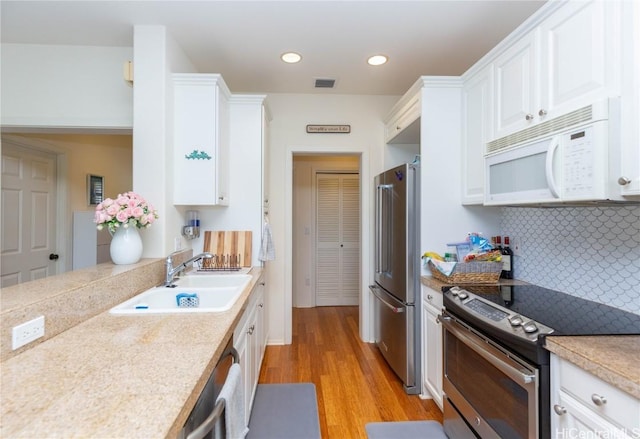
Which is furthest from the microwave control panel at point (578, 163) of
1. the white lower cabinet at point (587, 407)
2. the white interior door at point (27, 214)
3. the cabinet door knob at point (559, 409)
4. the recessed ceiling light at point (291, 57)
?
the white interior door at point (27, 214)

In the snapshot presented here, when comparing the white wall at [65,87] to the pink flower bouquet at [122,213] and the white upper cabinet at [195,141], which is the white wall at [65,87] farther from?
the pink flower bouquet at [122,213]

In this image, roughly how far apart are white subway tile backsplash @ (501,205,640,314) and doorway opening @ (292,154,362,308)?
2.60 meters

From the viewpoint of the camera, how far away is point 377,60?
2568 millimetres

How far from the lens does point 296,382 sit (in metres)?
2.46

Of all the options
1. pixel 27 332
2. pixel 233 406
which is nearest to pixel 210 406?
pixel 233 406

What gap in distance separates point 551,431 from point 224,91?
2.77 metres

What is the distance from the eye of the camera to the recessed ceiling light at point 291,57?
247 centimetres

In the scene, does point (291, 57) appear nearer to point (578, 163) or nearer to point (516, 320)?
point (578, 163)

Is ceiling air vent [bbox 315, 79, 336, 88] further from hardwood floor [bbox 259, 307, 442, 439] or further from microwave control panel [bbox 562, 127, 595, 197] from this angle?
hardwood floor [bbox 259, 307, 442, 439]

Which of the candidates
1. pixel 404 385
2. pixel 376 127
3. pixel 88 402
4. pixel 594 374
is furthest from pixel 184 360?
pixel 376 127

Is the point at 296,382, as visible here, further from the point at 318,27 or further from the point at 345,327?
the point at 318,27

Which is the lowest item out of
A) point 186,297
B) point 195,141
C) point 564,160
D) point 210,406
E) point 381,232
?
point 210,406

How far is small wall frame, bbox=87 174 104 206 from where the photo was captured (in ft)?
11.6

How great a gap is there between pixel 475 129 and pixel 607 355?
1.57 m
